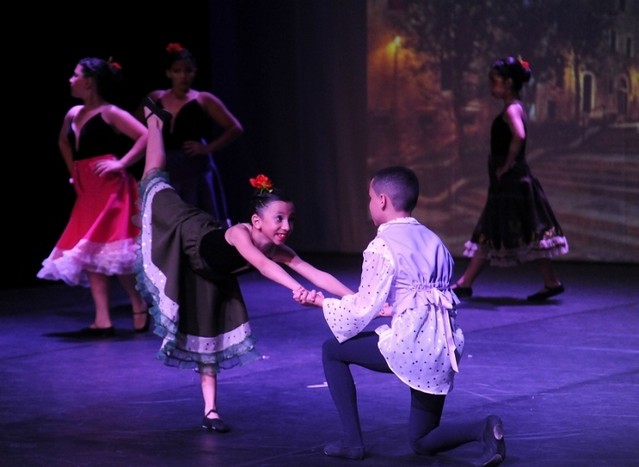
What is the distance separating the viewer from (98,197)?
7207mm

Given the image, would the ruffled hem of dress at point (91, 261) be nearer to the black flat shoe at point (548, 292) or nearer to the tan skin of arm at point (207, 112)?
the tan skin of arm at point (207, 112)

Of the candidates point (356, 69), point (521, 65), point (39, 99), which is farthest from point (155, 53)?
point (521, 65)

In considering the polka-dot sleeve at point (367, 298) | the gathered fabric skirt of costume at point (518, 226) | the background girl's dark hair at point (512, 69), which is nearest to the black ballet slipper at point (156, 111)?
the polka-dot sleeve at point (367, 298)

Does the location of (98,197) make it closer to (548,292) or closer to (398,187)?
(548,292)

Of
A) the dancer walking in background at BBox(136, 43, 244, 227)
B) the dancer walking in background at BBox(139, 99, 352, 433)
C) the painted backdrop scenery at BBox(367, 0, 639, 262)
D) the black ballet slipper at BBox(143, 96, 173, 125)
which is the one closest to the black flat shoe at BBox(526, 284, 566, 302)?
the dancer walking in background at BBox(136, 43, 244, 227)

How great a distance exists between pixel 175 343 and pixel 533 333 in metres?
2.82

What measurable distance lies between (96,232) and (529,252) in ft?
9.54

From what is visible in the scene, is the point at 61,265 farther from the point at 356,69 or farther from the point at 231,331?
the point at 356,69

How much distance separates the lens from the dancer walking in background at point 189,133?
26.8 ft

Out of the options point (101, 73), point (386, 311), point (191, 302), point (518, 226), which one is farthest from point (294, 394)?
point (518, 226)

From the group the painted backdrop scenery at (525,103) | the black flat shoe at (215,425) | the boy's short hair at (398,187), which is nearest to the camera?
the boy's short hair at (398,187)

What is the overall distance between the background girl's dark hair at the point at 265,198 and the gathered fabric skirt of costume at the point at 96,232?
104 inches

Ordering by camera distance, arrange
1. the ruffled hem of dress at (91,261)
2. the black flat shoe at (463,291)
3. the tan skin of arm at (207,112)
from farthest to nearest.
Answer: the black flat shoe at (463,291) < the tan skin of arm at (207,112) < the ruffled hem of dress at (91,261)

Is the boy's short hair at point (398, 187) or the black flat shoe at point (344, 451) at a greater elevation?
the boy's short hair at point (398, 187)
